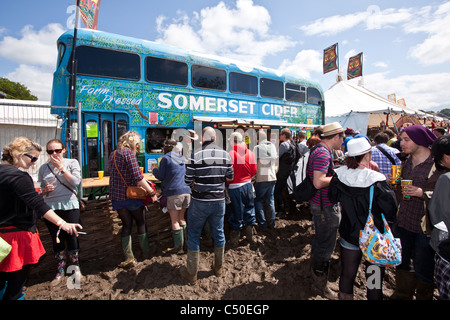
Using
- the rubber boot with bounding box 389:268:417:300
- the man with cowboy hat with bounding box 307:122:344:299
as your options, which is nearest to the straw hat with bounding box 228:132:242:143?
the man with cowboy hat with bounding box 307:122:344:299

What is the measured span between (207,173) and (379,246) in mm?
2041

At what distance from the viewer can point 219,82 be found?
8.20 metres

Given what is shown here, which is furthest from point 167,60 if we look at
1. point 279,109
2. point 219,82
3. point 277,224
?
point 277,224

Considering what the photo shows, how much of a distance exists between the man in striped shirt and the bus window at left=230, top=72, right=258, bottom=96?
5.74m

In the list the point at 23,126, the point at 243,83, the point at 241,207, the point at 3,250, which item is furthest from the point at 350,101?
the point at 23,126

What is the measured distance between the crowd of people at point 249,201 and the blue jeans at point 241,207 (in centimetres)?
2

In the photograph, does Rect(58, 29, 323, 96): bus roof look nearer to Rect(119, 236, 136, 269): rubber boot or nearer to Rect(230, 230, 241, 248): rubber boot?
Rect(119, 236, 136, 269): rubber boot

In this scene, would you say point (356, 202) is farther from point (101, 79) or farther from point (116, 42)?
point (116, 42)

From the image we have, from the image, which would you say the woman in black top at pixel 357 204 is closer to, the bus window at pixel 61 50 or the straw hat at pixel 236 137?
the straw hat at pixel 236 137

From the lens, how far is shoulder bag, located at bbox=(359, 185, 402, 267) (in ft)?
7.00

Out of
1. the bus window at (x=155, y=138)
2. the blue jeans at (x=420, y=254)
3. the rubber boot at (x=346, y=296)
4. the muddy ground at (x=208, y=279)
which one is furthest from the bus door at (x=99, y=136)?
the blue jeans at (x=420, y=254)

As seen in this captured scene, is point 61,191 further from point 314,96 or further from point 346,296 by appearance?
point 314,96

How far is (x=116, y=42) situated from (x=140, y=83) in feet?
3.85

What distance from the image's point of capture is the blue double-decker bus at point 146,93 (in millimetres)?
5984
